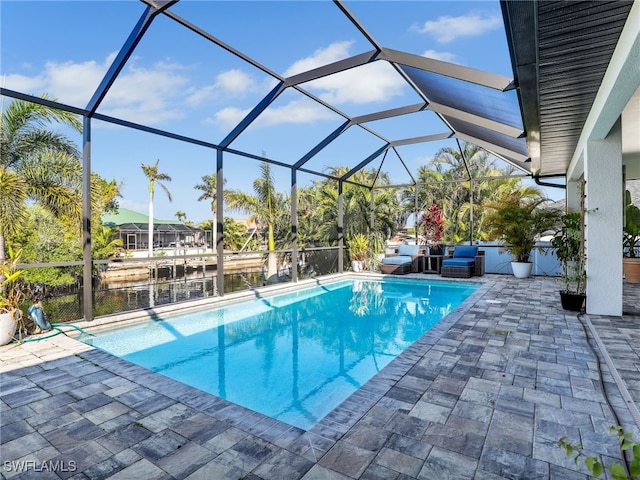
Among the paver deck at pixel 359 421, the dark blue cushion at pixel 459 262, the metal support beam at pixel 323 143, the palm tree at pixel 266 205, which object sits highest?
the metal support beam at pixel 323 143

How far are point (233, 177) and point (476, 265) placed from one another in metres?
10.0

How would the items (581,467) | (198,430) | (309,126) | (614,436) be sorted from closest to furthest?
(581,467) < (614,436) < (198,430) < (309,126)

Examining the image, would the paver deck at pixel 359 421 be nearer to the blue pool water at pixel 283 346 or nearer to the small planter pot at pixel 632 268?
the blue pool water at pixel 283 346

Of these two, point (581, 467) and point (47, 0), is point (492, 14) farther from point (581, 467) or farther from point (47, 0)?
point (47, 0)

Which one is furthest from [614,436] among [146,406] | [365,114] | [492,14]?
[365,114]

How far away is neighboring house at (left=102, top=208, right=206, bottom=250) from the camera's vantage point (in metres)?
22.4

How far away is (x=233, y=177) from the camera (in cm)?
1520

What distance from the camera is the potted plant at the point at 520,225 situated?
959 cm

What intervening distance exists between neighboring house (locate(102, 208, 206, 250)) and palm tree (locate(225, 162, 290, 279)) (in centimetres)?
739

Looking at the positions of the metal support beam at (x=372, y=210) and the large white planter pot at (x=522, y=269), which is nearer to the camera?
the large white planter pot at (x=522, y=269)

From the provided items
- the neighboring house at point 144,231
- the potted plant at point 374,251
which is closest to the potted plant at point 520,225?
the potted plant at point 374,251

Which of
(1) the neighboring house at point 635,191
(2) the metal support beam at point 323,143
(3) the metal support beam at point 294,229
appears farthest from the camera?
(1) the neighboring house at point 635,191
